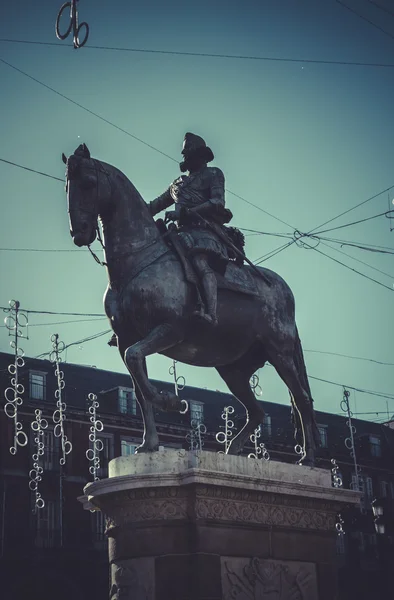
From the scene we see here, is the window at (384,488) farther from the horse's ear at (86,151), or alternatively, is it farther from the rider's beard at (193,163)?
the horse's ear at (86,151)

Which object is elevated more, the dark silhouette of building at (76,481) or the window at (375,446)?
the window at (375,446)

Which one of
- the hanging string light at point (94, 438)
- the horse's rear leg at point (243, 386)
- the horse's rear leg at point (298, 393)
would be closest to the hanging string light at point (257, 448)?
the horse's rear leg at point (243, 386)

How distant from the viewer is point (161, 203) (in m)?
13.9

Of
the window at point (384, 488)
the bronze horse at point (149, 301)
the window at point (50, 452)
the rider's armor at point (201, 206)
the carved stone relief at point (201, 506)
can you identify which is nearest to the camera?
the carved stone relief at point (201, 506)

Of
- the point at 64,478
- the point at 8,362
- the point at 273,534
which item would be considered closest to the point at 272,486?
the point at 273,534

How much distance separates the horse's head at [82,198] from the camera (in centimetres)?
1235

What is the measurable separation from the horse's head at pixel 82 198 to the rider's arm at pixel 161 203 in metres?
1.53

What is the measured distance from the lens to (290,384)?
45.7 ft

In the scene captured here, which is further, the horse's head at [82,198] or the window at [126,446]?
the window at [126,446]

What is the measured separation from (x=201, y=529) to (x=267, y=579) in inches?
45.7

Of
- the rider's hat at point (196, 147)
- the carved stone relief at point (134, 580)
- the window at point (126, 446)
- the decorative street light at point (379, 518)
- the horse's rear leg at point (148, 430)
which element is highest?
the window at point (126, 446)

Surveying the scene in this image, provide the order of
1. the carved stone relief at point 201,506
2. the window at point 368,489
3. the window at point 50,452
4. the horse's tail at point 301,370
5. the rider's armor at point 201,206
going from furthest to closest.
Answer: the window at point 368,489 < the window at point 50,452 < the horse's tail at point 301,370 < the rider's armor at point 201,206 < the carved stone relief at point 201,506

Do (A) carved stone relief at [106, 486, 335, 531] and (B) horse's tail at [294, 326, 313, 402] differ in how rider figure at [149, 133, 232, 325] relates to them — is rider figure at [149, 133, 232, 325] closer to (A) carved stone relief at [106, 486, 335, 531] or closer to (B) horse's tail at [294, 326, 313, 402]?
(B) horse's tail at [294, 326, 313, 402]

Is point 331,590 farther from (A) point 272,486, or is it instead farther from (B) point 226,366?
(B) point 226,366
